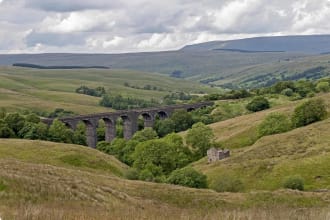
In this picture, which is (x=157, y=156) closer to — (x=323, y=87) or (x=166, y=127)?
(x=166, y=127)

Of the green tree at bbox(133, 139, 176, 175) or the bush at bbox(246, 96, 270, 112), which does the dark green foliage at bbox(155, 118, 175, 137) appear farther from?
the green tree at bbox(133, 139, 176, 175)

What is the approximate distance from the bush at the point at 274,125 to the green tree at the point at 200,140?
31.1 feet

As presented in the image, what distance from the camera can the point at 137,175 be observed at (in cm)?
6050

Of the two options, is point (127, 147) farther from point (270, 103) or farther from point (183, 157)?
point (270, 103)

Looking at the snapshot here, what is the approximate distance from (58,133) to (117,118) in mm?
36282

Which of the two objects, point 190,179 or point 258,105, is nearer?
point 190,179

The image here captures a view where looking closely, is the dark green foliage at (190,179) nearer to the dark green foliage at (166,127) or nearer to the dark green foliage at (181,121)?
the dark green foliage at (166,127)

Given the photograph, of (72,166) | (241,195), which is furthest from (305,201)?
(72,166)

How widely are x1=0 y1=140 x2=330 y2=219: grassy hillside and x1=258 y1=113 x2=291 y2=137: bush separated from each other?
169 feet

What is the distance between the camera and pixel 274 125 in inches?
3563

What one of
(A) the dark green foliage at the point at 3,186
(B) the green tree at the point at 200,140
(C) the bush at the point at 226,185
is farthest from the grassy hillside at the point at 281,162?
(A) the dark green foliage at the point at 3,186

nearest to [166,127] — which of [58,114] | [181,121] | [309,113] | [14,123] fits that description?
[181,121]

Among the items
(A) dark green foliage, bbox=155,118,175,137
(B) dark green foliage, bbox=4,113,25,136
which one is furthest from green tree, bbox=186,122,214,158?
(A) dark green foliage, bbox=155,118,175,137

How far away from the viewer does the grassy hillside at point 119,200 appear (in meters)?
14.1
